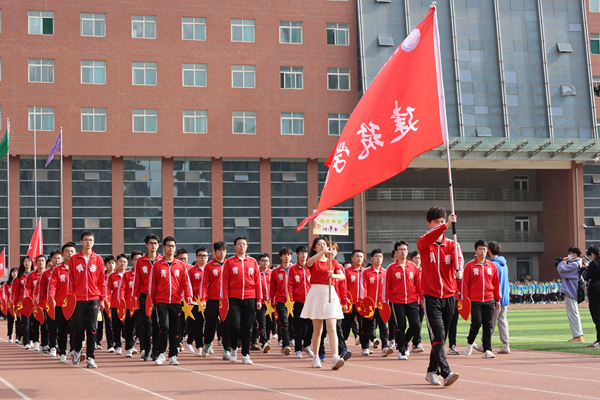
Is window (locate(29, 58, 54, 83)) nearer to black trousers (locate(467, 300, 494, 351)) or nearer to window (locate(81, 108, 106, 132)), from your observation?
window (locate(81, 108, 106, 132))

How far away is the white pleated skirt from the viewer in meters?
11.2

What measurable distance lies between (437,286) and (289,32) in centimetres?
3707

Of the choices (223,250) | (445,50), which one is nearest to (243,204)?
(445,50)

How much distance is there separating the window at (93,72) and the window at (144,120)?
2.54 m

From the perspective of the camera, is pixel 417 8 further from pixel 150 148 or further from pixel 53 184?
pixel 53 184

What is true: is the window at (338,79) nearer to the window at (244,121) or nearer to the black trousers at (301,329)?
the window at (244,121)

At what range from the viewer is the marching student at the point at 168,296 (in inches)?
490

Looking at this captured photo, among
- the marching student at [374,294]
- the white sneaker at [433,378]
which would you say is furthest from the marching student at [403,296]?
the white sneaker at [433,378]

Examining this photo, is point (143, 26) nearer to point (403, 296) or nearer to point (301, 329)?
point (301, 329)

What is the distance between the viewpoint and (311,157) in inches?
1758

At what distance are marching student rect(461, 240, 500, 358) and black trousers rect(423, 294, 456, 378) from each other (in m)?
3.58

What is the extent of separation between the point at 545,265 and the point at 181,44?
2816 cm

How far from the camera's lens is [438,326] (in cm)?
910

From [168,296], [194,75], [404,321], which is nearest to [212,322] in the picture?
[168,296]
